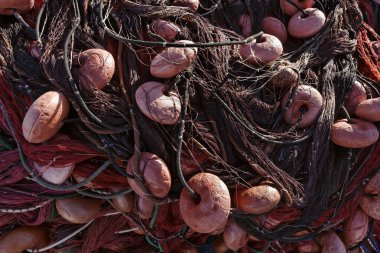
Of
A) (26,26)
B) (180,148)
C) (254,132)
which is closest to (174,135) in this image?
→ (180,148)

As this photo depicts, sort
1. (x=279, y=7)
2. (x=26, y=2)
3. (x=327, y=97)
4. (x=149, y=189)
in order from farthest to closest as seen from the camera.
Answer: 1. (x=279, y=7)
2. (x=327, y=97)
3. (x=26, y=2)
4. (x=149, y=189)

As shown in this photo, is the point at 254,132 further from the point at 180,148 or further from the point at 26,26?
the point at 26,26

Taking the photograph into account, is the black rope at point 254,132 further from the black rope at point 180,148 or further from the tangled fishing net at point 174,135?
the black rope at point 180,148

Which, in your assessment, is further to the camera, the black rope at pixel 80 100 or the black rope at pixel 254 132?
the black rope at pixel 254 132

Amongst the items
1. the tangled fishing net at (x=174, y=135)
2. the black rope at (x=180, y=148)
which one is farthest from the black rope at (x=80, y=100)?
the black rope at (x=180, y=148)

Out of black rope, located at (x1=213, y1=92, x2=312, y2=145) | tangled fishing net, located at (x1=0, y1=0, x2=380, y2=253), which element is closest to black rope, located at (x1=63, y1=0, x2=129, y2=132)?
tangled fishing net, located at (x1=0, y1=0, x2=380, y2=253)

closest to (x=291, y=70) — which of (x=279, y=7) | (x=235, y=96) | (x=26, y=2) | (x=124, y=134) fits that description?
(x=235, y=96)

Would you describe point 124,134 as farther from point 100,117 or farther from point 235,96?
point 235,96

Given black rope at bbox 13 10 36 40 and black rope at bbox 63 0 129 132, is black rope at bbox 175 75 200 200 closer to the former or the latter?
black rope at bbox 63 0 129 132
